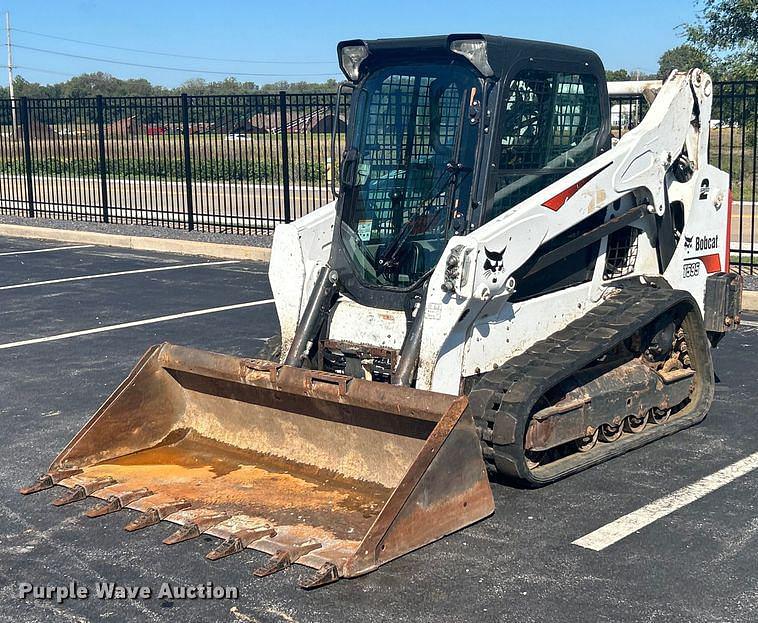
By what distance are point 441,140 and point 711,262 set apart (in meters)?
2.53

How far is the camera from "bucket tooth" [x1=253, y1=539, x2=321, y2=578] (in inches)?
201

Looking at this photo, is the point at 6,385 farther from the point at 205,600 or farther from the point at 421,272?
the point at 205,600

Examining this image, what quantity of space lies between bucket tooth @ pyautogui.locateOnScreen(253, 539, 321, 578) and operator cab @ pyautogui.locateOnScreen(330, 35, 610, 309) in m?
1.78

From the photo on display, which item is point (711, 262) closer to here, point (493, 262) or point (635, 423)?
point (635, 423)

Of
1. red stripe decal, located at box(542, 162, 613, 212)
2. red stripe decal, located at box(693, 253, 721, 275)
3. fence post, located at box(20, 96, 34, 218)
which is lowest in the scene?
red stripe decal, located at box(693, 253, 721, 275)

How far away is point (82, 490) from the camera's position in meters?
6.15

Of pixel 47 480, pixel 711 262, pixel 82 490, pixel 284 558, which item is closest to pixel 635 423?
pixel 711 262

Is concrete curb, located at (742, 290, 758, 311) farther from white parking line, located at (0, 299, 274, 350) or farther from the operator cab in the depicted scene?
white parking line, located at (0, 299, 274, 350)

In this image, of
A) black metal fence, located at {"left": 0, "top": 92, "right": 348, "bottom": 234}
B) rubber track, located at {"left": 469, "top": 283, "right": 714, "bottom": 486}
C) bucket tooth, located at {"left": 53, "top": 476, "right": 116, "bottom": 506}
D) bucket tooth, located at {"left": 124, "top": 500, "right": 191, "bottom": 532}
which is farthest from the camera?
black metal fence, located at {"left": 0, "top": 92, "right": 348, "bottom": 234}

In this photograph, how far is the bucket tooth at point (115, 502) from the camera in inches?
232

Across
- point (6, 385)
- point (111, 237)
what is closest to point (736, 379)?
point (6, 385)

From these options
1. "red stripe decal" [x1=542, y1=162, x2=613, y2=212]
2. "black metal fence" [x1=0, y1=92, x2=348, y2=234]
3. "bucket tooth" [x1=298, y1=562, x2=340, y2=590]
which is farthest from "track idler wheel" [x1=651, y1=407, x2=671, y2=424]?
"black metal fence" [x1=0, y1=92, x2=348, y2=234]

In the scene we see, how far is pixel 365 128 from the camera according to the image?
23.3ft

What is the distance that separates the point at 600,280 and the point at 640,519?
6.33 ft
